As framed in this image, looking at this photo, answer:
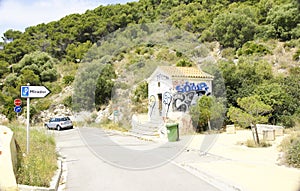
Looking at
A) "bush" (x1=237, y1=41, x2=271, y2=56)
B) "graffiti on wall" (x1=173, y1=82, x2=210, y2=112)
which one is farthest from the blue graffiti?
"bush" (x1=237, y1=41, x2=271, y2=56)

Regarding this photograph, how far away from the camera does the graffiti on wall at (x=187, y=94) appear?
60.5 ft

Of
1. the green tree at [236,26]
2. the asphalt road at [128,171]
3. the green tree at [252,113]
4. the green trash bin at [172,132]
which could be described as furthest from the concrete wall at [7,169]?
the green tree at [236,26]

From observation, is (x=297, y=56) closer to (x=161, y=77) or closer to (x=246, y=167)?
(x=161, y=77)

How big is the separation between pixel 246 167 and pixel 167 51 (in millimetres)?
29575

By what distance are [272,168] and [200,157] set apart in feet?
8.81

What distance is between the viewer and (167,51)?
36469mm

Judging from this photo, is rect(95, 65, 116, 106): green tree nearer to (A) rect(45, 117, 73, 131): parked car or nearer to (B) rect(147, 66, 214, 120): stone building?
(A) rect(45, 117, 73, 131): parked car

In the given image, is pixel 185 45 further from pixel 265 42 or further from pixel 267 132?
pixel 267 132

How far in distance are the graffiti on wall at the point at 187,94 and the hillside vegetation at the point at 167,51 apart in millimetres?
1309

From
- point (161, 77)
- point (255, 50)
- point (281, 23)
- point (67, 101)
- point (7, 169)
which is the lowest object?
point (7, 169)

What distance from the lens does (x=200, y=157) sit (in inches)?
386

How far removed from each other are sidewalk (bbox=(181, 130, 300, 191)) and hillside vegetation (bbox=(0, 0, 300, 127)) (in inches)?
302

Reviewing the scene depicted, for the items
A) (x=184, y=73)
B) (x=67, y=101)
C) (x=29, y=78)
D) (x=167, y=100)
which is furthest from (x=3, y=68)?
(x=184, y=73)

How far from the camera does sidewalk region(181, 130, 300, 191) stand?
19.7ft
